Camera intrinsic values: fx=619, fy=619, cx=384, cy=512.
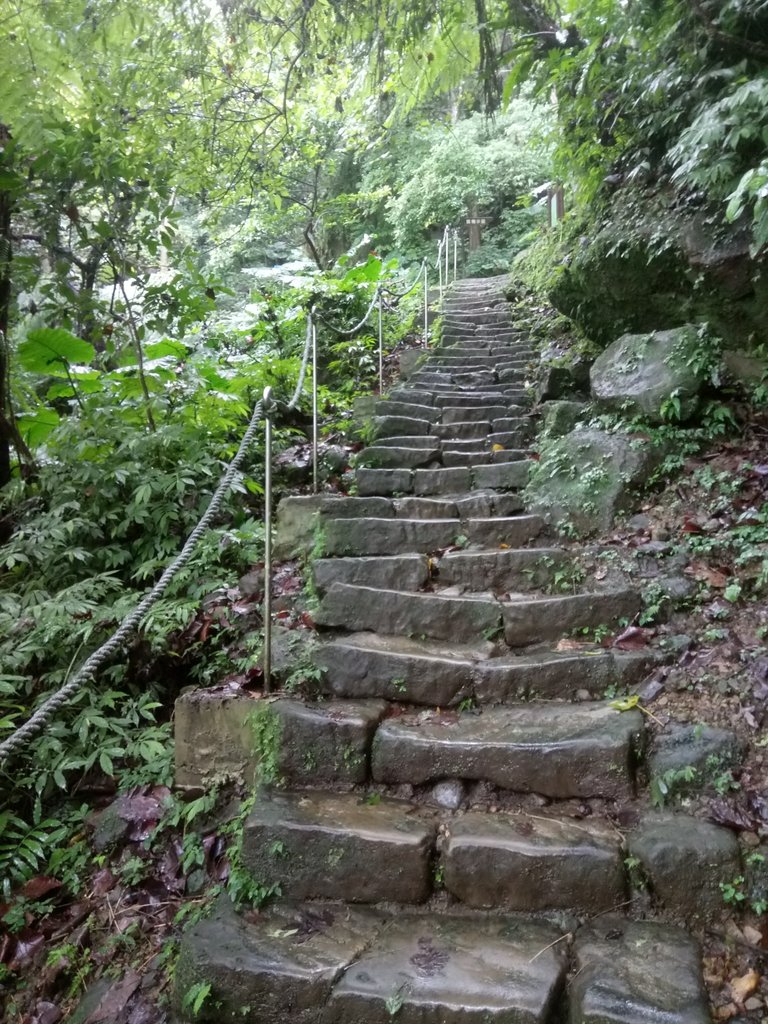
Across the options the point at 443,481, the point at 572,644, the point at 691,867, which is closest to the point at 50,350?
the point at 443,481

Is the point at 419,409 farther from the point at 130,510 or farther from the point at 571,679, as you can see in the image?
the point at 571,679

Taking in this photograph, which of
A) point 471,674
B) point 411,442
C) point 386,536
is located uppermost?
point 411,442

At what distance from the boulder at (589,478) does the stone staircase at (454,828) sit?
0.41m

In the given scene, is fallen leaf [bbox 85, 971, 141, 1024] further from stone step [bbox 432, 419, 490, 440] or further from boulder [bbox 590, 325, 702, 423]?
stone step [bbox 432, 419, 490, 440]

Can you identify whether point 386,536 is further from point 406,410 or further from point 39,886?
point 39,886

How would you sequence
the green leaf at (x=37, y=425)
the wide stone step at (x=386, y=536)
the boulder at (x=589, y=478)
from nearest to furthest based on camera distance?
the boulder at (x=589, y=478)
the wide stone step at (x=386, y=536)
the green leaf at (x=37, y=425)

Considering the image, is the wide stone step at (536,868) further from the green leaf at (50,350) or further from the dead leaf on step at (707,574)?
the green leaf at (50,350)

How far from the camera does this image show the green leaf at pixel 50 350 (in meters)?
4.79

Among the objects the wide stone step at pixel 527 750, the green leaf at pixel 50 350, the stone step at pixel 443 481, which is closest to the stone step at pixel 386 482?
the stone step at pixel 443 481

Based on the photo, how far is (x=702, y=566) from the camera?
3152 mm

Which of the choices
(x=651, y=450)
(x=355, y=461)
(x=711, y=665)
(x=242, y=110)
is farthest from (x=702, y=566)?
(x=242, y=110)

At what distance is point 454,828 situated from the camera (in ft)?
7.64

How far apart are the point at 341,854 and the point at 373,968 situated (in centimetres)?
38

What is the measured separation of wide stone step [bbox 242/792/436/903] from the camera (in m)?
2.23
